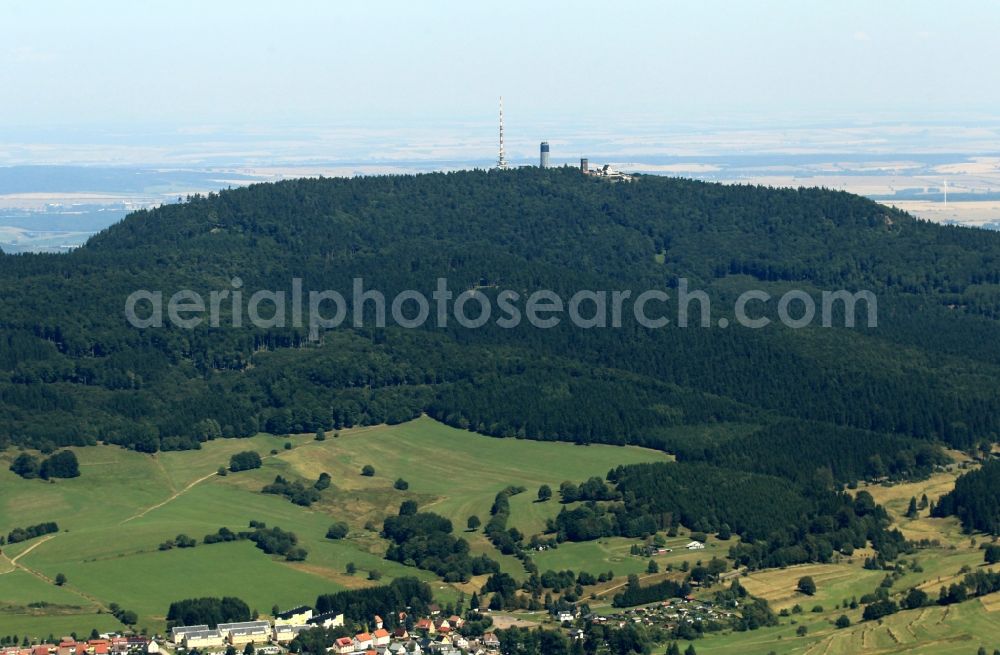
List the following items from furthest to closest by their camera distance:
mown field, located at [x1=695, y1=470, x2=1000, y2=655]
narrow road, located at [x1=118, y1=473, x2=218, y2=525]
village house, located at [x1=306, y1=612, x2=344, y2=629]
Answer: narrow road, located at [x1=118, y1=473, x2=218, y2=525]
village house, located at [x1=306, y1=612, x2=344, y2=629]
mown field, located at [x1=695, y1=470, x2=1000, y2=655]

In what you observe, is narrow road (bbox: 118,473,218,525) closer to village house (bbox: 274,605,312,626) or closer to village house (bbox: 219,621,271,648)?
village house (bbox: 274,605,312,626)

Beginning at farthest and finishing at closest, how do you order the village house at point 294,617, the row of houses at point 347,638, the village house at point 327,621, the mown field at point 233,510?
the mown field at point 233,510
the village house at point 294,617
the village house at point 327,621
the row of houses at point 347,638

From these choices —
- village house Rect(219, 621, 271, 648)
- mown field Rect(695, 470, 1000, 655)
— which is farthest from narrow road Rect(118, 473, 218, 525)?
mown field Rect(695, 470, 1000, 655)

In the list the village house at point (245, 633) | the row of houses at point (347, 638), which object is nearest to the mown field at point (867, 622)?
the row of houses at point (347, 638)

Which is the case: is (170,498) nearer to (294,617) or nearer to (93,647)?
(294,617)

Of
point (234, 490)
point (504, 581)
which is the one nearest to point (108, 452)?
point (234, 490)

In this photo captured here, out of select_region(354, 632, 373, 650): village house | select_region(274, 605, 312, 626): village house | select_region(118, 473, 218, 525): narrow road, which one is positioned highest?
select_region(354, 632, 373, 650): village house

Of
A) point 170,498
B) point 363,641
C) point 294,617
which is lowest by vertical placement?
point 170,498

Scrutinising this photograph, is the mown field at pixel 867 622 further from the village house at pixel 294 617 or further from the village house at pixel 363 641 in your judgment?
the village house at pixel 294 617

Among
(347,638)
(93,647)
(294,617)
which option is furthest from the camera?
(294,617)

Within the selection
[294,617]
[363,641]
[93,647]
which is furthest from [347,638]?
[93,647]
